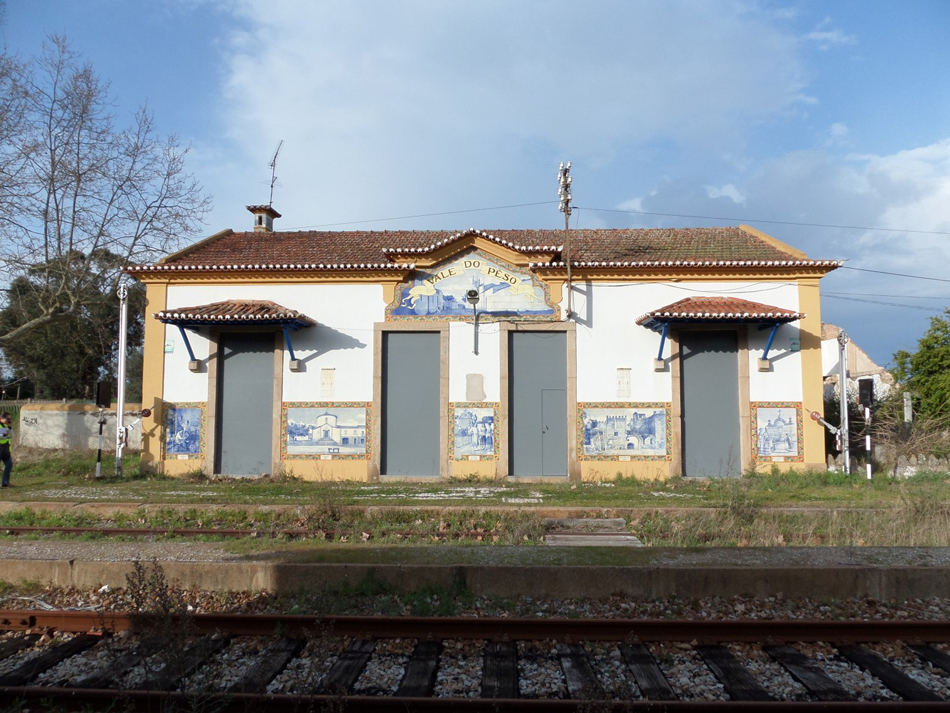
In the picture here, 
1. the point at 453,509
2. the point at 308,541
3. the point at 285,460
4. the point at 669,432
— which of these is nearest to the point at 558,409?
the point at 669,432

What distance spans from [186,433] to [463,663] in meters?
13.2

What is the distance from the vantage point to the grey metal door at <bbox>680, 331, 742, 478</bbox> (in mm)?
15719

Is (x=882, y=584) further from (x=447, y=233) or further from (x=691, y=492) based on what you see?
(x=447, y=233)

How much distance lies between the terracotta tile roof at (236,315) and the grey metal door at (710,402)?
9.54 metres

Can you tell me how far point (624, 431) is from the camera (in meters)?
15.8

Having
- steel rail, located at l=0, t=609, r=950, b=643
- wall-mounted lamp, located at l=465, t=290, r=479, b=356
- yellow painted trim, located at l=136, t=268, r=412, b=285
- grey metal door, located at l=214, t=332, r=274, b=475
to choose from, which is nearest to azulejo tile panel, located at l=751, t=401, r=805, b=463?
wall-mounted lamp, located at l=465, t=290, r=479, b=356

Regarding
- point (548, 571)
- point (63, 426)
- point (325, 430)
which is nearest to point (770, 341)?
point (548, 571)

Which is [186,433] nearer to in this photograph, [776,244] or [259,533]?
[259,533]

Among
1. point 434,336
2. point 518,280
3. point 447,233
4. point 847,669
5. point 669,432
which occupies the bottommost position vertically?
point 847,669

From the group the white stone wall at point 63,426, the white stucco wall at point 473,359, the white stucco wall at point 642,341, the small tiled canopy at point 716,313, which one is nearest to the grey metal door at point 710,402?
the white stucco wall at point 642,341

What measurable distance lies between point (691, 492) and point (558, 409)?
378 cm

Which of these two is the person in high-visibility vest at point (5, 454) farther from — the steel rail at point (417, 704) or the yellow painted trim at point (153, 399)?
the steel rail at point (417, 704)

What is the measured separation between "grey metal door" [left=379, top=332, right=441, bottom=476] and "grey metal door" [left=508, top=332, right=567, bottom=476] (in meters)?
1.90

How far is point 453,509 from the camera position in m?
11.1
